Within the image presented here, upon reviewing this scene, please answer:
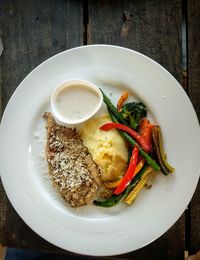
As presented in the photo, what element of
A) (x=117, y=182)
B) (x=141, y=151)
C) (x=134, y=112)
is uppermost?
(x=134, y=112)

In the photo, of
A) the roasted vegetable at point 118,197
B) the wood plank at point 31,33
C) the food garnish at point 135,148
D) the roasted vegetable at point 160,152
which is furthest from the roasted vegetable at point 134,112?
the wood plank at point 31,33

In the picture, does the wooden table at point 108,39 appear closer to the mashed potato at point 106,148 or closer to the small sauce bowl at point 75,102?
the small sauce bowl at point 75,102

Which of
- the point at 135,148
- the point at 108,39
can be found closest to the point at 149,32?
the point at 108,39

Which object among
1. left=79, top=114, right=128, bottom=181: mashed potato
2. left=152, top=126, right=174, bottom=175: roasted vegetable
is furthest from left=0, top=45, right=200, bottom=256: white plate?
left=79, top=114, right=128, bottom=181: mashed potato

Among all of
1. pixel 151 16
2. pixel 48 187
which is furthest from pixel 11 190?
pixel 151 16

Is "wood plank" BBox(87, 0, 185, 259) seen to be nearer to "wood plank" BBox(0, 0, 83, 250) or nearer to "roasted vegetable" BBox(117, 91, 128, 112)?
"wood plank" BBox(0, 0, 83, 250)

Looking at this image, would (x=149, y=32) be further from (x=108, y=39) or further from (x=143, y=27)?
(x=108, y=39)
